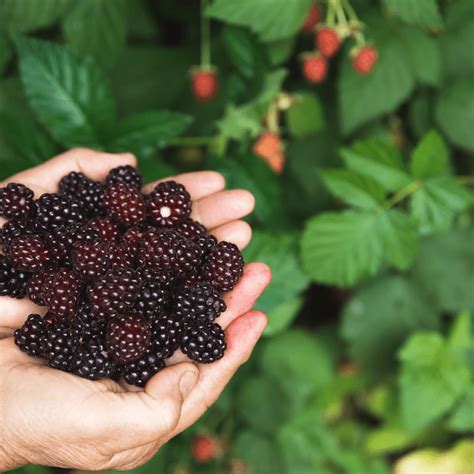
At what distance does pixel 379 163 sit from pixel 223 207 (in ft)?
1.74

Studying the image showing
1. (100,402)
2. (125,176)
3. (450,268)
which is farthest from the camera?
(450,268)

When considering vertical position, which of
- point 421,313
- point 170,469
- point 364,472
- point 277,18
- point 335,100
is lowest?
point 364,472

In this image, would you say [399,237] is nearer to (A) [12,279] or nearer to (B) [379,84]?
(B) [379,84]

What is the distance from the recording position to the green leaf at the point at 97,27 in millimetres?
1920

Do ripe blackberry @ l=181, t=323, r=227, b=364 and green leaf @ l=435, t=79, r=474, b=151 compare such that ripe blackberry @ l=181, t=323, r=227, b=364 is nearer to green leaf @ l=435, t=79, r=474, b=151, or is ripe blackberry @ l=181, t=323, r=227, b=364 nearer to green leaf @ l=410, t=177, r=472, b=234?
green leaf @ l=410, t=177, r=472, b=234

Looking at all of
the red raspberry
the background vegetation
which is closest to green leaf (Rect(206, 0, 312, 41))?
the background vegetation

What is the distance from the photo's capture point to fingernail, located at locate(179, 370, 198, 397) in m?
1.26

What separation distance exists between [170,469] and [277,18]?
1.74 m

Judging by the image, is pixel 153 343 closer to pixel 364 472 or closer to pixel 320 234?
pixel 320 234

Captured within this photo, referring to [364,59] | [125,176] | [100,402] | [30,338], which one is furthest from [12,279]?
[364,59]

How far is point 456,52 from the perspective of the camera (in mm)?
2111

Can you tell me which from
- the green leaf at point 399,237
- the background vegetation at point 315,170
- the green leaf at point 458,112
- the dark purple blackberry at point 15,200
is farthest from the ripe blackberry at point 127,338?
the green leaf at point 458,112

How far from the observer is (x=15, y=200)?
1.54m

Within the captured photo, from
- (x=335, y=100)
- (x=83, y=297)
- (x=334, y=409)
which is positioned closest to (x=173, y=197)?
(x=83, y=297)
